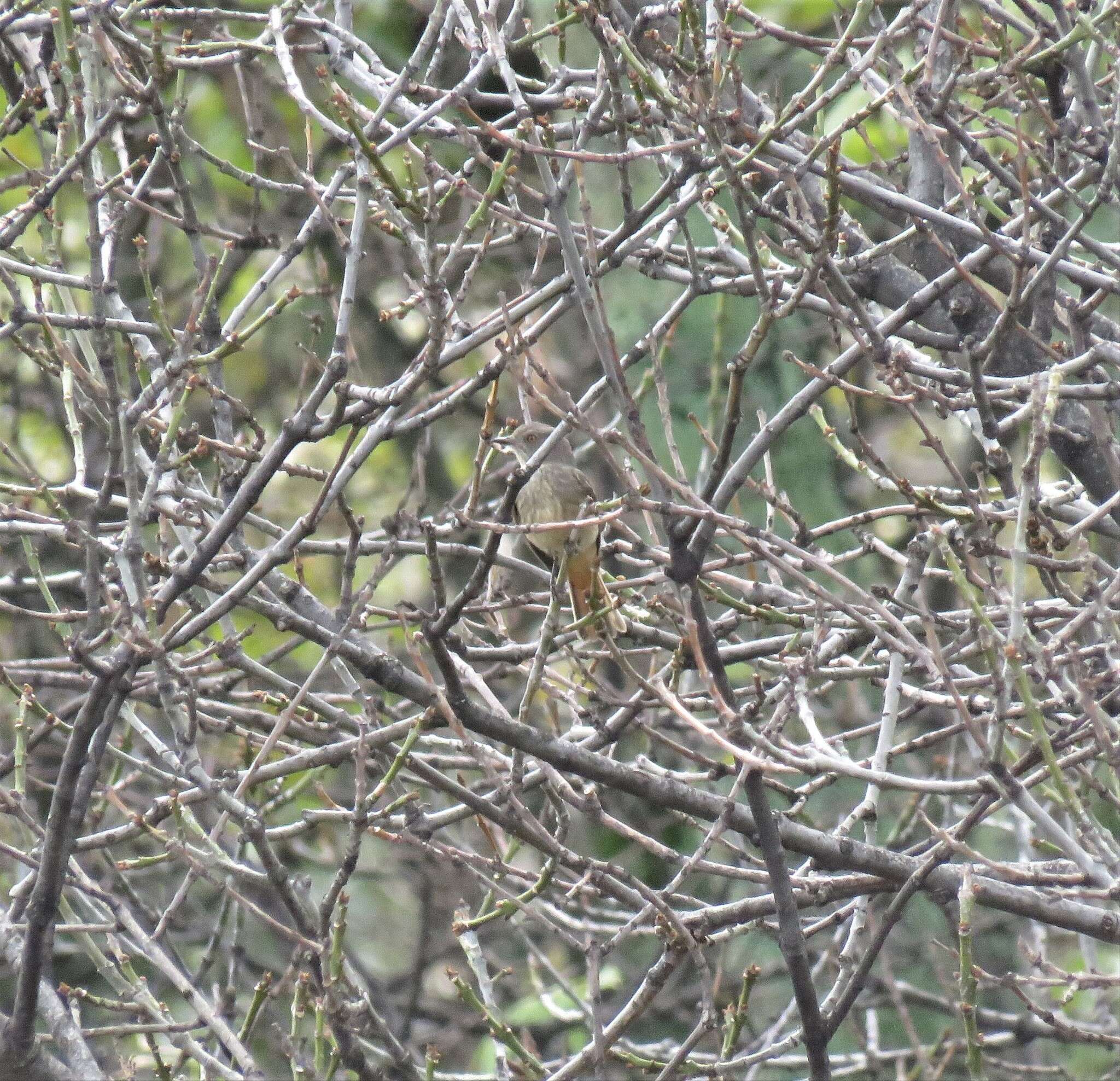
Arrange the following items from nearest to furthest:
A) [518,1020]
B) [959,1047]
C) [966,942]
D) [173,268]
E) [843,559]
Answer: [966,942] < [843,559] < [959,1047] < [518,1020] < [173,268]

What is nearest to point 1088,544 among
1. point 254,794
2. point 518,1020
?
point 254,794

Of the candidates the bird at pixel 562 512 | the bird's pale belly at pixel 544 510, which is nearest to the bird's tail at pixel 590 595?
the bird at pixel 562 512

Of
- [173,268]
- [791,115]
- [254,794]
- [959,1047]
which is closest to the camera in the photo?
[791,115]

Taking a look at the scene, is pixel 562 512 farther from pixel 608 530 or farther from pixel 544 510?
pixel 608 530

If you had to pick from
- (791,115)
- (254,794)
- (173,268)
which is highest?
(791,115)

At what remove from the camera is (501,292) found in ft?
7.92

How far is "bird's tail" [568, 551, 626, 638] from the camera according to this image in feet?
9.59

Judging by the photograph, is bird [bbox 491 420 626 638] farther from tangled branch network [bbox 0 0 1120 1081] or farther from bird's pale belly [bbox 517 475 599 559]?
tangled branch network [bbox 0 0 1120 1081]

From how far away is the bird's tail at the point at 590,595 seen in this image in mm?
2922

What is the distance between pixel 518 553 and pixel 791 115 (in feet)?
18.4

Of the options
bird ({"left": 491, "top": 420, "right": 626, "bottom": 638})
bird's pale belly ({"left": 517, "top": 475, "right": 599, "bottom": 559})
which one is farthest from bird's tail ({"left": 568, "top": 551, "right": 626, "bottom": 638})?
bird's pale belly ({"left": 517, "top": 475, "right": 599, "bottom": 559})

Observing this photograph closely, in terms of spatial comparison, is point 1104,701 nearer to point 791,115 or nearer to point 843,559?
point 843,559

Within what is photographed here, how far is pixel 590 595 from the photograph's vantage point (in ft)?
10.6

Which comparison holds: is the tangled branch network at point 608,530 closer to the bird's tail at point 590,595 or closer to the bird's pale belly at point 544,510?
the bird's tail at point 590,595
